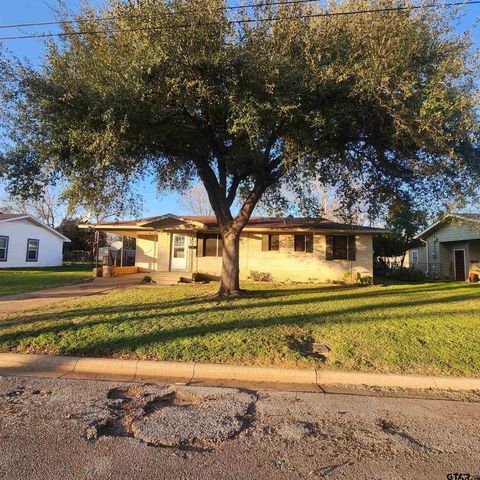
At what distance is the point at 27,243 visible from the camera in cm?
3003

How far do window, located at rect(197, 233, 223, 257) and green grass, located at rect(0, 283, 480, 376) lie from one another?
8825 millimetres

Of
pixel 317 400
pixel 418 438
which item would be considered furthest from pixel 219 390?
pixel 418 438

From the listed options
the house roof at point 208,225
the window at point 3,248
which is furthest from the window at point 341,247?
the window at point 3,248

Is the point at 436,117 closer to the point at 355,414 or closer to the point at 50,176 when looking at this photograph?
the point at 355,414

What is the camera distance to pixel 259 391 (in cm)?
560

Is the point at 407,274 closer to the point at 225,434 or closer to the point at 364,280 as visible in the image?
the point at 364,280

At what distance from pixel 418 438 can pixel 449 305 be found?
8.40 m

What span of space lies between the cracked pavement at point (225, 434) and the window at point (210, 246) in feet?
47.8

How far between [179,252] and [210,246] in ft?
5.29

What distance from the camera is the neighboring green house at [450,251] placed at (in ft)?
82.3

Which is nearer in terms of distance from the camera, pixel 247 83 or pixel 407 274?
pixel 247 83

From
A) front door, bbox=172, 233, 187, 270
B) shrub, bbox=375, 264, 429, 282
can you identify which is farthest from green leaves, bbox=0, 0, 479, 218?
shrub, bbox=375, 264, 429, 282

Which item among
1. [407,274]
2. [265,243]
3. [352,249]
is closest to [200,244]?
[265,243]

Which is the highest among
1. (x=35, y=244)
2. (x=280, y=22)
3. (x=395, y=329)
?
(x=280, y=22)
